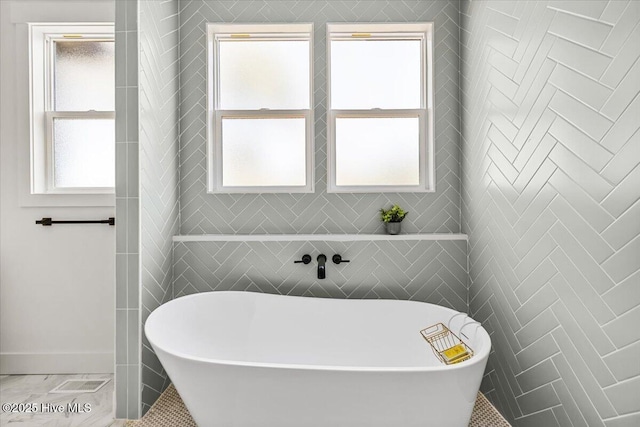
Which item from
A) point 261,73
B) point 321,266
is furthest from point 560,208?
point 261,73

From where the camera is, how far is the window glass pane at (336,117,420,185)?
2646mm

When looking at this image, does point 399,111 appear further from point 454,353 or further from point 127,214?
point 127,214

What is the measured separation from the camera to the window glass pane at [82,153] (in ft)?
8.48

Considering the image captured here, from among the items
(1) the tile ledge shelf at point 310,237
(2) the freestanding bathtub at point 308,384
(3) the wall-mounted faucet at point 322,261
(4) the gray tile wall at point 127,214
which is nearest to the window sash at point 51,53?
(4) the gray tile wall at point 127,214

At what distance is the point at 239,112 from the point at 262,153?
326 millimetres

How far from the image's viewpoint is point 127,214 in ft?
6.24

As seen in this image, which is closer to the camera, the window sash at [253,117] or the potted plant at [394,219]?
the potted plant at [394,219]

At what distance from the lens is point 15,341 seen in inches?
97.9

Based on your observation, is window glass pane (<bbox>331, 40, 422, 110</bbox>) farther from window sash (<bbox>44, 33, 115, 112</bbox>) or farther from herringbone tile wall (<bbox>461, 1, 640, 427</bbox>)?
window sash (<bbox>44, 33, 115, 112</bbox>)

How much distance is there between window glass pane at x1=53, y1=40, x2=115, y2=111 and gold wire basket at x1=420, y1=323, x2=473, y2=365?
2577mm

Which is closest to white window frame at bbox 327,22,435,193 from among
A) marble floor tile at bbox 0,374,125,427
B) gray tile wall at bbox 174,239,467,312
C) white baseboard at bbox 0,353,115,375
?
gray tile wall at bbox 174,239,467,312

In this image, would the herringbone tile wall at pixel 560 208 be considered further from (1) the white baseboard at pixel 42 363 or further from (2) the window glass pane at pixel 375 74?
(1) the white baseboard at pixel 42 363

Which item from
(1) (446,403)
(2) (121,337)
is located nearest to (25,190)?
(2) (121,337)

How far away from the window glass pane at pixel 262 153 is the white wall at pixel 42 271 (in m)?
0.95
